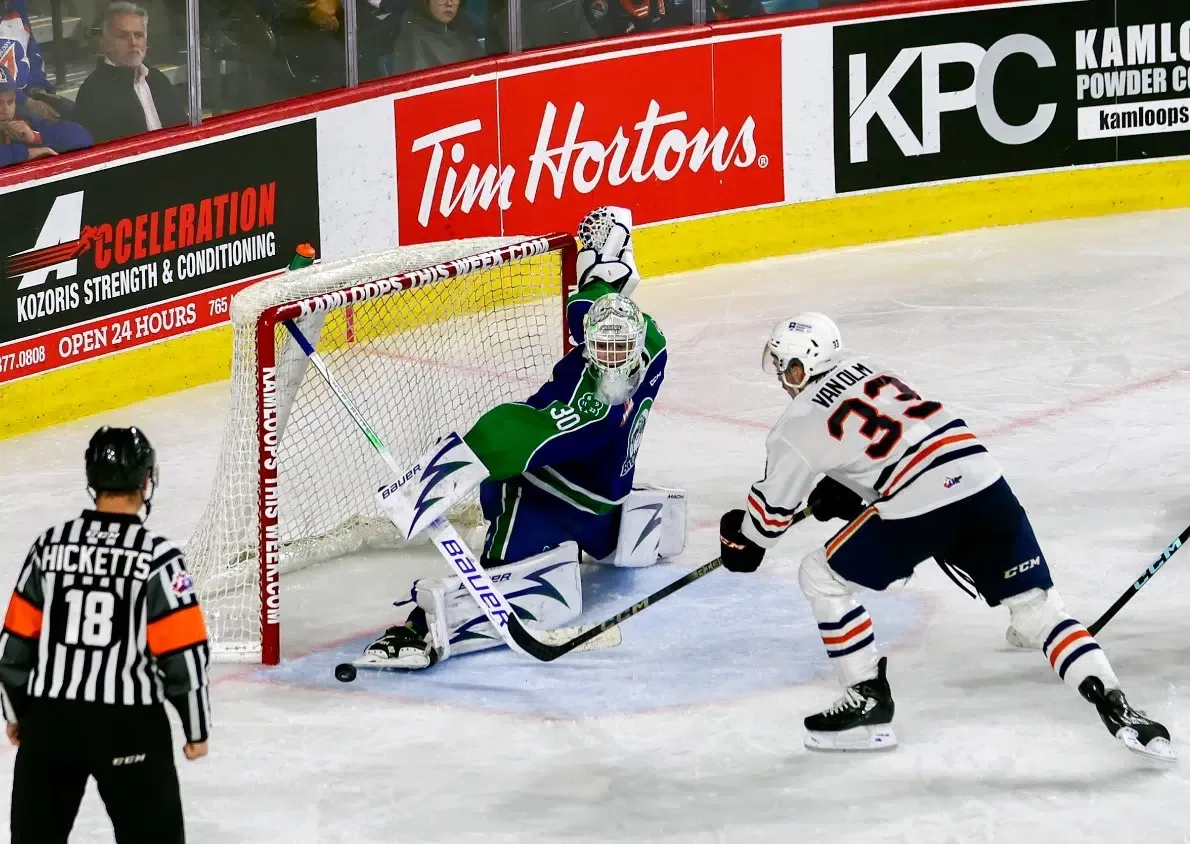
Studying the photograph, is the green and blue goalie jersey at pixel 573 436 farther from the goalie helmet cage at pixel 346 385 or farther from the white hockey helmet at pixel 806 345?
the white hockey helmet at pixel 806 345

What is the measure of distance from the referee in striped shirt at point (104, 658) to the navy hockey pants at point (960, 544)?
1.67 m

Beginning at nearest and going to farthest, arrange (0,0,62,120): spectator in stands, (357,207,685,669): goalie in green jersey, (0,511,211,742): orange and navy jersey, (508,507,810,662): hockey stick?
(0,511,211,742): orange and navy jersey < (508,507,810,662): hockey stick < (357,207,685,669): goalie in green jersey < (0,0,62,120): spectator in stands

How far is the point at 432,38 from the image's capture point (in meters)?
8.48

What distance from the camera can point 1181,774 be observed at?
444 cm

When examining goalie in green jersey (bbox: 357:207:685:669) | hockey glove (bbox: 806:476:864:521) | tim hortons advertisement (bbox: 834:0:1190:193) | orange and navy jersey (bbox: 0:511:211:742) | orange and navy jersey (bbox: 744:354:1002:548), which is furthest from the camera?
tim hortons advertisement (bbox: 834:0:1190:193)

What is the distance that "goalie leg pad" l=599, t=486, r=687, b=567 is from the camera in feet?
18.7

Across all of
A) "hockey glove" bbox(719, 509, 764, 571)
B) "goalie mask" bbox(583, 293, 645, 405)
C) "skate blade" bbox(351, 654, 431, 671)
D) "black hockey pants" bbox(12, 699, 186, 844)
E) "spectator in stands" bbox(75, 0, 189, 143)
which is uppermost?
"spectator in stands" bbox(75, 0, 189, 143)

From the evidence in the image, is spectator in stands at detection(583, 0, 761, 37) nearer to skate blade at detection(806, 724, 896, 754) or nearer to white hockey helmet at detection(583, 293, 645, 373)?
white hockey helmet at detection(583, 293, 645, 373)

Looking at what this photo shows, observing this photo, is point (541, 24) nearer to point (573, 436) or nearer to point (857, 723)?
point (573, 436)

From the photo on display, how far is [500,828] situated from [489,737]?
47 centimetres

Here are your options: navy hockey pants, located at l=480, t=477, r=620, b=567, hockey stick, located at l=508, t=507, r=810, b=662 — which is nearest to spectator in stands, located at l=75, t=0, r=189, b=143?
navy hockey pants, located at l=480, t=477, r=620, b=567

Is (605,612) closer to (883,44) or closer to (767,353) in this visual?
(767,353)

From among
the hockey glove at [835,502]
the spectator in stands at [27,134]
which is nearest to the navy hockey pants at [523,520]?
the hockey glove at [835,502]

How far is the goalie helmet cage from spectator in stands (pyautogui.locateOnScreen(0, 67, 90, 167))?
1.33 meters
